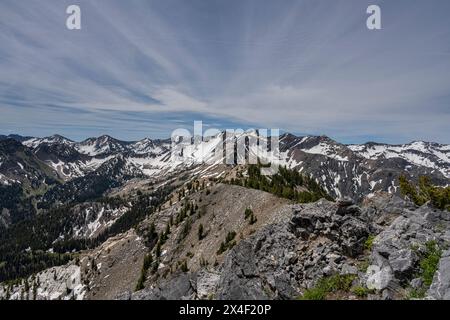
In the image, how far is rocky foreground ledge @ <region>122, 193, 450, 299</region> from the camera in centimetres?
2247

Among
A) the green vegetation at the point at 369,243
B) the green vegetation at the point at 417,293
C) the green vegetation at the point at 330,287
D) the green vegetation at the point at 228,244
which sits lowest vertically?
the green vegetation at the point at 228,244

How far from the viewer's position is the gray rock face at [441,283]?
19438 mm

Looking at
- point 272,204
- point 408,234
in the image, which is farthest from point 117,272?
point 408,234

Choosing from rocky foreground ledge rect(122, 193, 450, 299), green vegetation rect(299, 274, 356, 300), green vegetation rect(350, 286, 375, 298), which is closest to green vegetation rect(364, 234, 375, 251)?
rocky foreground ledge rect(122, 193, 450, 299)

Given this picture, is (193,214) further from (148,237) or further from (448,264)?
(448,264)

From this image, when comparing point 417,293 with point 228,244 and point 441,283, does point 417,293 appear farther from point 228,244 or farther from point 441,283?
point 228,244

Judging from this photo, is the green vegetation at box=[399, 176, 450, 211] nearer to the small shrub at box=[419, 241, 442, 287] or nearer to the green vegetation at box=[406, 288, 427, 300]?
the small shrub at box=[419, 241, 442, 287]

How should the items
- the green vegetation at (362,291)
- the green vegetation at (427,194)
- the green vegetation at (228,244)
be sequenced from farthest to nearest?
the green vegetation at (427,194) → the green vegetation at (228,244) → the green vegetation at (362,291)

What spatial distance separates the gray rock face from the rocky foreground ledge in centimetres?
5

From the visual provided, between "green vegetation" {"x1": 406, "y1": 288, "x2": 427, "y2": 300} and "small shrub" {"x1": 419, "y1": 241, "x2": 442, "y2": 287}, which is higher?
"small shrub" {"x1": 419, "y1": 241, "x2": 442, "y2": 287}

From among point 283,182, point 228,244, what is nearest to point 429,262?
point 228,244

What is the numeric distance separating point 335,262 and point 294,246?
21.0 ft

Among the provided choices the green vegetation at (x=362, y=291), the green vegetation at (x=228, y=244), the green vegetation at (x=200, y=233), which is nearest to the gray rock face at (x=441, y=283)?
the green vegetation at (x=362, y=291)

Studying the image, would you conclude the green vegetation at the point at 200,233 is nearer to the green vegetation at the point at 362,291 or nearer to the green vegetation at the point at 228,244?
the green vegetation at the point at 228,244
